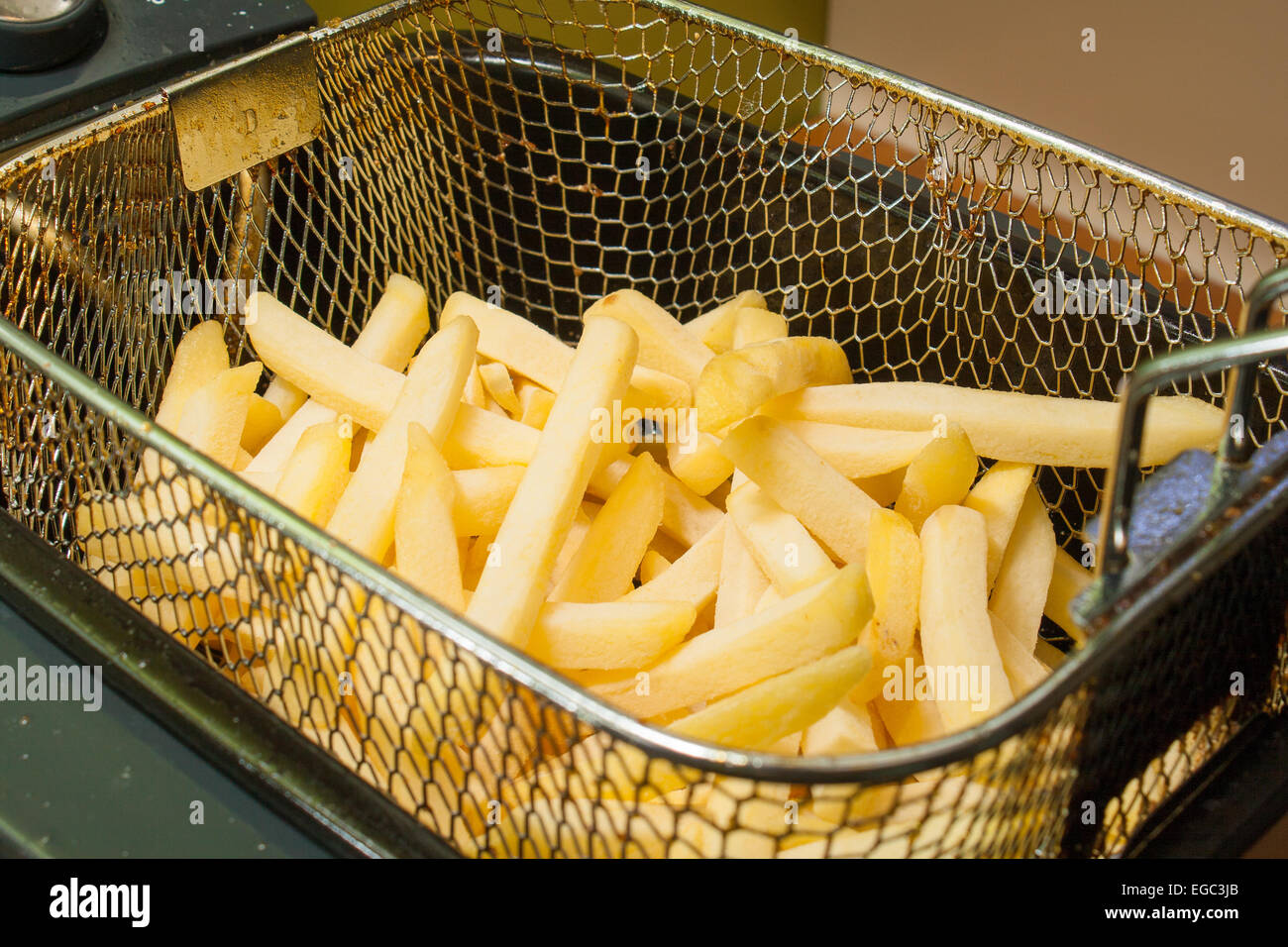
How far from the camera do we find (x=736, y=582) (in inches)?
38.0

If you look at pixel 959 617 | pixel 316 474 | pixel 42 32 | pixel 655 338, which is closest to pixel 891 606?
pixel 959 617

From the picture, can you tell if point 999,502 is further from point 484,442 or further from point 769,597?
point 484,442

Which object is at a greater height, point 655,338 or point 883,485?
point 655,338

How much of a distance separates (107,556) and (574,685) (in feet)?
1.78

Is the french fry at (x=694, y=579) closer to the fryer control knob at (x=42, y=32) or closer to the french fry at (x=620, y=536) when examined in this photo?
the french fry at (x=620, y=536)

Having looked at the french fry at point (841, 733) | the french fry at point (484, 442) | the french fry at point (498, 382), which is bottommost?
the french fry at point (841, 733)

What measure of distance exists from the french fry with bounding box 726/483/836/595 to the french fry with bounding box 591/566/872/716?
79 mm

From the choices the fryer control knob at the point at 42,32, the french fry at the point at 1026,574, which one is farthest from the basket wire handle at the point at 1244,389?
the fryer control knob at the point at 42,32

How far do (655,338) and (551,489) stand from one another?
27 cm

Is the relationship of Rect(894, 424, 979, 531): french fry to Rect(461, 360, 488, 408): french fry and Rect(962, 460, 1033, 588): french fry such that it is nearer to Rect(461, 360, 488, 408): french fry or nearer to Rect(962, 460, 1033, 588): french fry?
Rect(962, 460, 1033, 588): french fry

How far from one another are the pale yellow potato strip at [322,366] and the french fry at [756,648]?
376mm

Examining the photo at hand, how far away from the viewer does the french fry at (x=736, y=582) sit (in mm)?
943

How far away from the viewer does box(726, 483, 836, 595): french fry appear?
0.91 m
